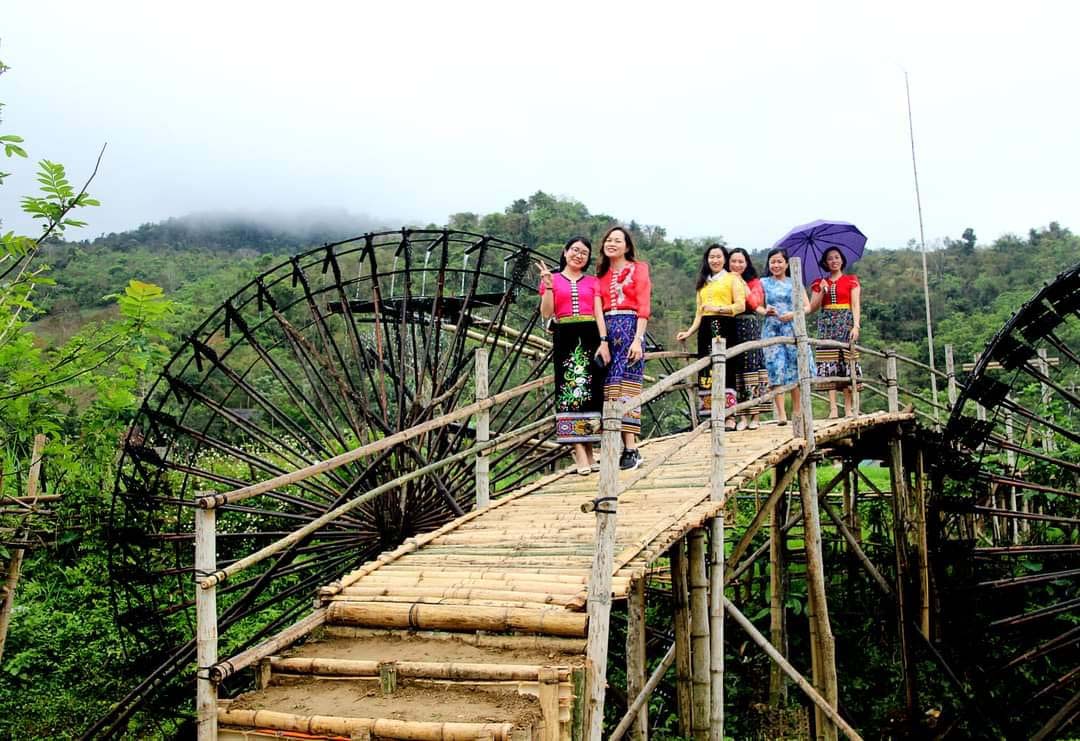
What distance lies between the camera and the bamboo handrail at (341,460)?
14.8 ft

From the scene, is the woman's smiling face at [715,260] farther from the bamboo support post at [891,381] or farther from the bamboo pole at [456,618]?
the bamboo pole at [456,618]

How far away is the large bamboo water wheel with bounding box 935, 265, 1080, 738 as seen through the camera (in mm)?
11013

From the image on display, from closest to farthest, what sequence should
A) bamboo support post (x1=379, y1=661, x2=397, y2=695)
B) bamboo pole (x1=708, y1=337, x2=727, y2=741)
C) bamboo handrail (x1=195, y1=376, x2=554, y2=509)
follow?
bamboo handrail (x1=195, y1=376, x2=554, y2=509) → bamboo support post (x1=379, y1=661, x2=397, y2=695) → bamboo pole (x1=708, y1=337, x2=727, y2=741)

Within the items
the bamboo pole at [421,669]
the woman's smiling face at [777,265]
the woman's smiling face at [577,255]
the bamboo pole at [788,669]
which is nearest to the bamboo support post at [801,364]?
the woman's smiling face at [777,265]

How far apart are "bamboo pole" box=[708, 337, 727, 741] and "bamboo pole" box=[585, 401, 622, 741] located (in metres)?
1.77

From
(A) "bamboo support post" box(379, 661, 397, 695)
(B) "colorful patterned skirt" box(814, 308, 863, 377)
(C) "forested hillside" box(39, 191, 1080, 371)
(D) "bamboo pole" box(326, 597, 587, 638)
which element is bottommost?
(A) "bamboo support post" box(379, 661, 397, 695)

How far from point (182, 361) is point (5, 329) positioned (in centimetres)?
2129

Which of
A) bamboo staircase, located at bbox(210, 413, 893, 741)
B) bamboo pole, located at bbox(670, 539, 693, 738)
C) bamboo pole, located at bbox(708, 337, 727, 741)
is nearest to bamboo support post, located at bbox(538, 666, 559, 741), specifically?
bamboo staircase, located at bbox(210, 413, 893, 741)

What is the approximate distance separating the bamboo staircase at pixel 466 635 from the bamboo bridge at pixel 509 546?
16mm

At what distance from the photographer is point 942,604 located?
41.4 ft

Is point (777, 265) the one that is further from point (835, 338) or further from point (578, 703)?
point (578, 703)

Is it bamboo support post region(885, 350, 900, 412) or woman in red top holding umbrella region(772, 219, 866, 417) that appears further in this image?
bamboo support post region(885, 350, 900, 412)

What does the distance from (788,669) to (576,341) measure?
119 inches

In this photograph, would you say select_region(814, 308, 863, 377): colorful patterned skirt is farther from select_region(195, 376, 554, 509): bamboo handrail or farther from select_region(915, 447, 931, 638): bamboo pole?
select_region(195, 376, 554, 509): bamboo handrail
